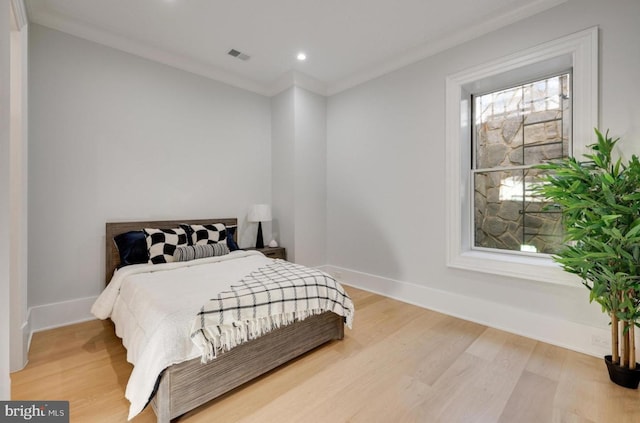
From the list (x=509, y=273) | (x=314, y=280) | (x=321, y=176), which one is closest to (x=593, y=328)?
(x=509, y=273)

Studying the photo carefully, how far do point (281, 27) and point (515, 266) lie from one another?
3.08 meters

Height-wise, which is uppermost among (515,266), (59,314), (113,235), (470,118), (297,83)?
(297,83)

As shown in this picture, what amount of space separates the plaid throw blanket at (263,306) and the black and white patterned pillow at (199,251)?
780 millimetres

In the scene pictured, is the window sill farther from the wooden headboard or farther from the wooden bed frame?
the wooden headboard

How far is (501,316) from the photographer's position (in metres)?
2.56

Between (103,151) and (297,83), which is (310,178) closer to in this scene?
(297,83)

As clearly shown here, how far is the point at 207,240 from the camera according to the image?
305cm

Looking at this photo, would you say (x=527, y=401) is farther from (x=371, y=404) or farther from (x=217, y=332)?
(x=217, y=332)

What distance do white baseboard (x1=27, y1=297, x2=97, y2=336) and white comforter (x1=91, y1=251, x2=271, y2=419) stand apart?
618 mm

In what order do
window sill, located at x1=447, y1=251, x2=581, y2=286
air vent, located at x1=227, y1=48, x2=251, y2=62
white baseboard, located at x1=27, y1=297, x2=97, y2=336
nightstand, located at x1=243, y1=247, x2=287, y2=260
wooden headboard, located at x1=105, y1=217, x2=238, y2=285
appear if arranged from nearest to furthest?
window sill, located at x1=447, y1=251, x2=581, y2=286 < white baseboard, located at x1=27, y1=297, x2=97, y2=336 < wooden headboard, located at x1=105, y1=217, x2=238, y2=285 < air vent, located at x1=227, y1=48, x2=251, y2=62 < nightstand, located at x1=243, y1=247, x2=287, y2=260

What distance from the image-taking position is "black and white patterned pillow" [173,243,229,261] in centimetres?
272

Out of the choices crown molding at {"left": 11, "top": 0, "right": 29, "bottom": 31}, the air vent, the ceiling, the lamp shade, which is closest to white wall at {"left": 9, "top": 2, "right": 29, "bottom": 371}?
crown molding at {"left": 11, "top": 0, "right": 29, "bottom": 31}

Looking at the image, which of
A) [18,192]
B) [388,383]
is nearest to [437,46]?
[388,383]

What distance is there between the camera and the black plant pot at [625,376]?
1.72 metres
